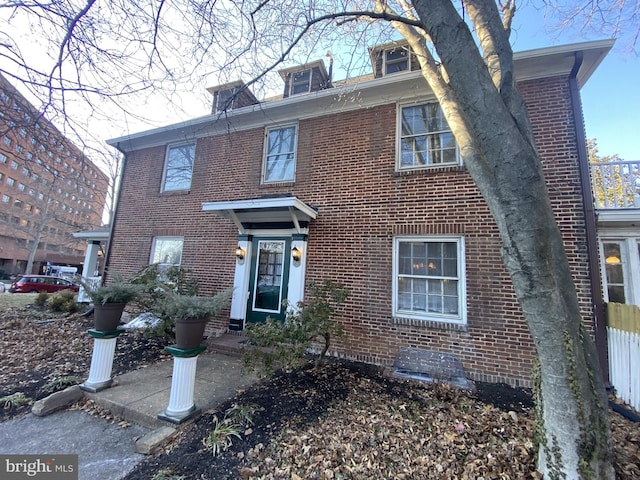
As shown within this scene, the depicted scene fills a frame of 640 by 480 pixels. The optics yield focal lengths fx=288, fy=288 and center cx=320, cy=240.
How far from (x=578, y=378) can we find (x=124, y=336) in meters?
8.38

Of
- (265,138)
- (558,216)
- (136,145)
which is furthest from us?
(136,145)

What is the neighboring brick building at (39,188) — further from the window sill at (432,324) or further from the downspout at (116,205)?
the window sill at (432,324)

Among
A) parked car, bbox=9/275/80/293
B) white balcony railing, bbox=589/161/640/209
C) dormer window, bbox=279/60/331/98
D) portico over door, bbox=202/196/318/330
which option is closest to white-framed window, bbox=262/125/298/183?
portico over door, bbox=202/196/318/330

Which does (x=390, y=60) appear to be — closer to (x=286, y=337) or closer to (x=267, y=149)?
(x=267, y=149)

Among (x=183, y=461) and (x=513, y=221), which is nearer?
(x=513, y=221)

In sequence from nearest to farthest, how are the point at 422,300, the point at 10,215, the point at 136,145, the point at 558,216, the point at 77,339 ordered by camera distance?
1. the point at 558,216
2. the point at 422,300
3. the point at 77,339
4. the point at 136,145
5. the point at 10,215

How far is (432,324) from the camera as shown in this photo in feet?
17.9

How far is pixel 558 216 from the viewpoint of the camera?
16.6ft

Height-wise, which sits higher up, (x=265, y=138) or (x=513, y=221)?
(x=265, y=138)

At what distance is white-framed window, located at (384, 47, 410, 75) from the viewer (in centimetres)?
716

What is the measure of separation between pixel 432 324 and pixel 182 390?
428 cm

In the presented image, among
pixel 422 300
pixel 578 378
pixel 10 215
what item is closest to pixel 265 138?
pixel 422 300

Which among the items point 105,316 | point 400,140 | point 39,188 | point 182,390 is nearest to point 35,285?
point 39,188

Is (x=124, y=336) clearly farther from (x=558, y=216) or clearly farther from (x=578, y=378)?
(x=558, y=216)
